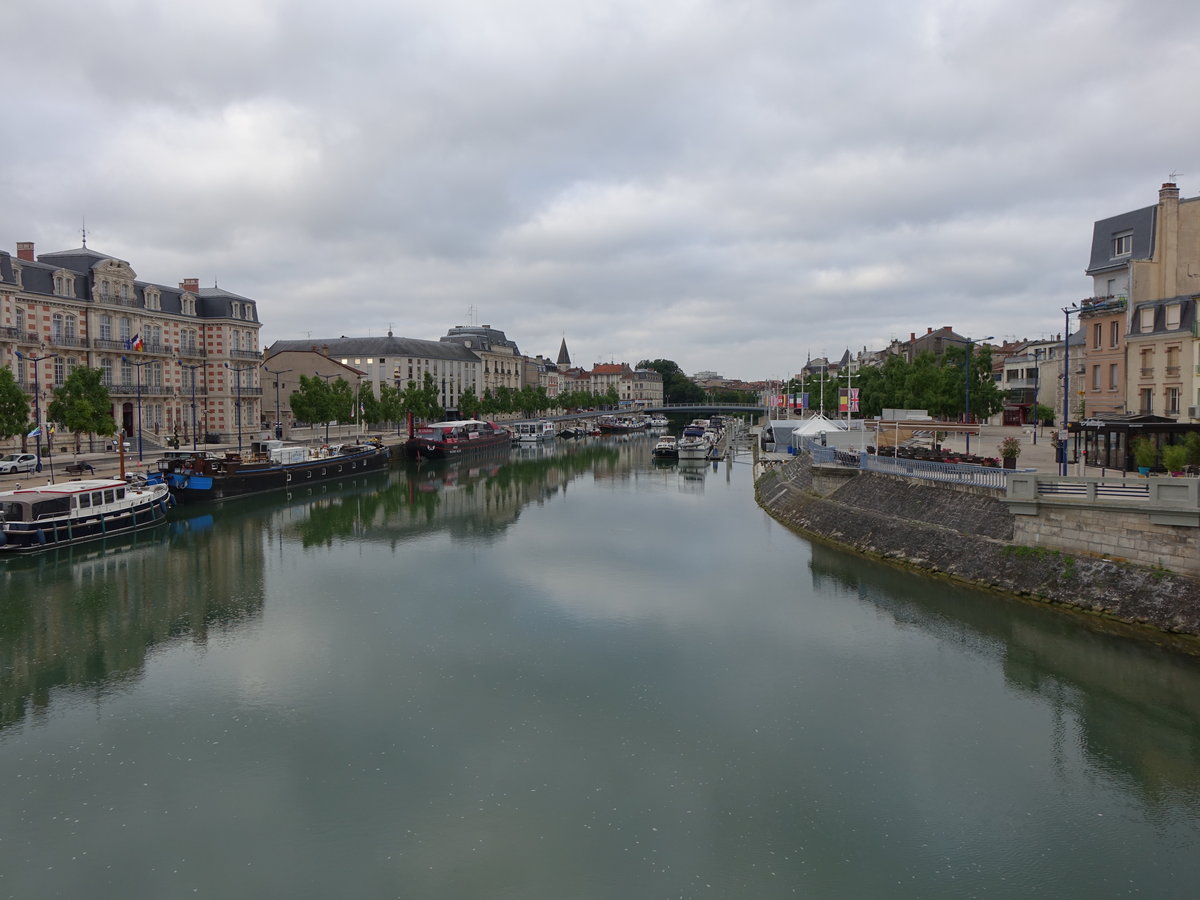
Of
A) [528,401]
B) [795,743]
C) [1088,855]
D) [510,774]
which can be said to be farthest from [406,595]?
[528,401]

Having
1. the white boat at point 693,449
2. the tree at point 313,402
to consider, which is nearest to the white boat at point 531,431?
the white boat at point 693,449

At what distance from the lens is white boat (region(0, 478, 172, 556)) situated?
1169 inches

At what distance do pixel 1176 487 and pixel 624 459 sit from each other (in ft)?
208

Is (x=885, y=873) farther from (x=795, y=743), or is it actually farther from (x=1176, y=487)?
(x=1176, y=487)

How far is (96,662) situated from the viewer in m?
19.1

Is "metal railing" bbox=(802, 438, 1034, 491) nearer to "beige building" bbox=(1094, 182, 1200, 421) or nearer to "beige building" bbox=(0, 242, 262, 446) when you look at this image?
"beige building" bbox=(1094, 182, 1200, 421)

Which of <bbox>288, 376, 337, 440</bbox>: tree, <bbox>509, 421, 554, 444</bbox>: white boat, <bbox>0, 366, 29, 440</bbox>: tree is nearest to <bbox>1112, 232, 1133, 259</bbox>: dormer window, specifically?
<bbox>0, 366, 29, 440</bbox>: tree

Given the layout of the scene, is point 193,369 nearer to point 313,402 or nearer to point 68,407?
point 313,402

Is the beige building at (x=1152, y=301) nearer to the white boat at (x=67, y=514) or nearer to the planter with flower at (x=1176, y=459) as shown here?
the planter with flower at (x=1176, y=459)

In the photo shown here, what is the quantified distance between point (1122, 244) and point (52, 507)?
4946 cm

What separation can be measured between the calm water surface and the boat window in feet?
12.1

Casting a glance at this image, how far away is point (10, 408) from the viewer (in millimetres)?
38156

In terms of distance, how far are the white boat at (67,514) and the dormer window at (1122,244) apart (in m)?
47.7

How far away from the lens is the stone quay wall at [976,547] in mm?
19672
